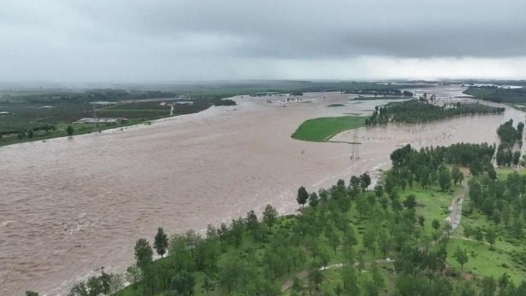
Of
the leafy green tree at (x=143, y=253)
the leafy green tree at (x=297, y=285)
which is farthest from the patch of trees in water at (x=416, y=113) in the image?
the leafy green tree at (x=143, y=253)

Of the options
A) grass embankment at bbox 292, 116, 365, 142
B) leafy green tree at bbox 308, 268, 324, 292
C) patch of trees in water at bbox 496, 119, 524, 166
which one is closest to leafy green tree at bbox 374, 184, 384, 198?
leafy green tree at bbox 308, 268, 324, 292

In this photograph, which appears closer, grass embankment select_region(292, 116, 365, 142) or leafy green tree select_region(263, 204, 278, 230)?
leafy green tree select_region(263, 204, 278, 230)

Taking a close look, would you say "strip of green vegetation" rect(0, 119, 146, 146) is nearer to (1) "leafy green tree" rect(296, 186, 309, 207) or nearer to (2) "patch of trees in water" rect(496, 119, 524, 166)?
(1) "leafy green tree" rect(296, 186, 309, 207)

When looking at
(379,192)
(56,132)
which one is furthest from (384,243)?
(56,132)

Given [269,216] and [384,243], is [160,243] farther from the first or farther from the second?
[384,243]

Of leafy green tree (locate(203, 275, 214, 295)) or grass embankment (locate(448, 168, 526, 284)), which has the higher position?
leafy green tree (locate(203, 275, 214, 295))

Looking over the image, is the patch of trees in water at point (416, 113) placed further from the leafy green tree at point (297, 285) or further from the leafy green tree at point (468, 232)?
the leafy green tree at point (297, 285)
